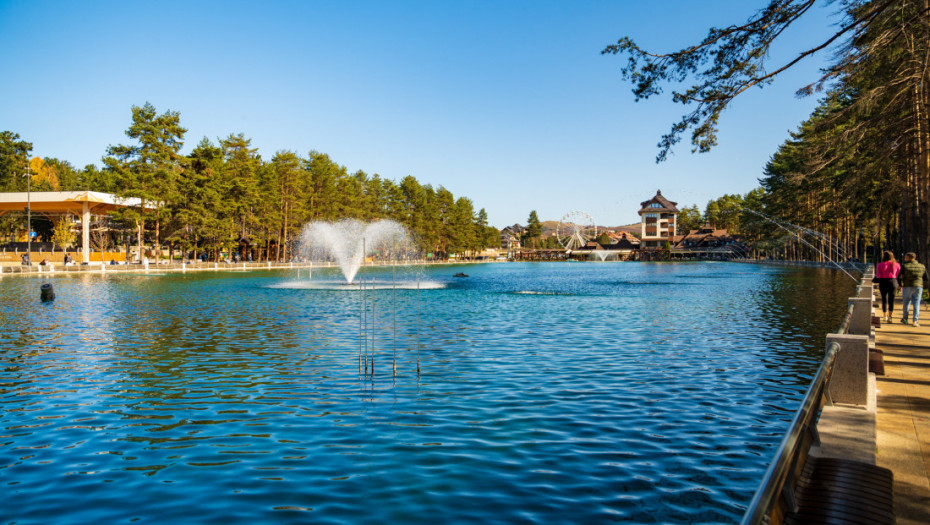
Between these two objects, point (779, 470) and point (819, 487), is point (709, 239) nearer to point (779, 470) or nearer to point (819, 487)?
point (819, 487)

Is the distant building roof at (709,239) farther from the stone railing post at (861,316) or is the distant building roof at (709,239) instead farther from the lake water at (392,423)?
the stone railing post at (861,316)

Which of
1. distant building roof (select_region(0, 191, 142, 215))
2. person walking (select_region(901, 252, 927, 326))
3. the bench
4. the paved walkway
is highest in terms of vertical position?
distant building roof (select_region(0, 191, 142, 215))

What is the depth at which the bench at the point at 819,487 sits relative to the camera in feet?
12.7

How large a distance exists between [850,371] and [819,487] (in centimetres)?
343

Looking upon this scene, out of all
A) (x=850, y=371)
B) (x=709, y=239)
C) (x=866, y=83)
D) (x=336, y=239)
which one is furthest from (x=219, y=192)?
(x=709, y=239)

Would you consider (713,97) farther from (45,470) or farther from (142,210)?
(142,210)

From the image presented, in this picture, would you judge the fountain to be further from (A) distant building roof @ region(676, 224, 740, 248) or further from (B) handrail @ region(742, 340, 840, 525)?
(A) distant building roof @ region(676, 224, 740, 248)

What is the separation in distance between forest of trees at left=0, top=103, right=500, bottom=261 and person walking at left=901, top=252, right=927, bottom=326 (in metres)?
72.7

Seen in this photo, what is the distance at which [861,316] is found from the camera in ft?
43.5

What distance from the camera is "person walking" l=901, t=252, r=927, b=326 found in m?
17.4

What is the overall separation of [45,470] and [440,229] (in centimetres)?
14309

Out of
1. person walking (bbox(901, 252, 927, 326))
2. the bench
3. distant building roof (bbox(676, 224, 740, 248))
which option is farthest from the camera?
distant building roof (bbox(676, 224, 740, 248))

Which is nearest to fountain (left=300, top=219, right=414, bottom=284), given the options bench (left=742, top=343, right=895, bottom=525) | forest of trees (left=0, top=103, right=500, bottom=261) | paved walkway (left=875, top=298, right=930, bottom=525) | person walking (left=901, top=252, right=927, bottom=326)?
forest of trees (left=0, top=103, right=500, bottom=261)

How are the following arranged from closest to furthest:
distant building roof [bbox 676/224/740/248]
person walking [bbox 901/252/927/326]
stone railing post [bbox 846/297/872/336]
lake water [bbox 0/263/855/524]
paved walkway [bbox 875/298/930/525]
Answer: paved walkway [bbox 875/298/930/525], lake water [bbox 0/263/855/524], stone railing post [bbox 846/297/872/336], person walking [bbox 901/252/927/326], distant building roof [bbox 676/224/740/248]
